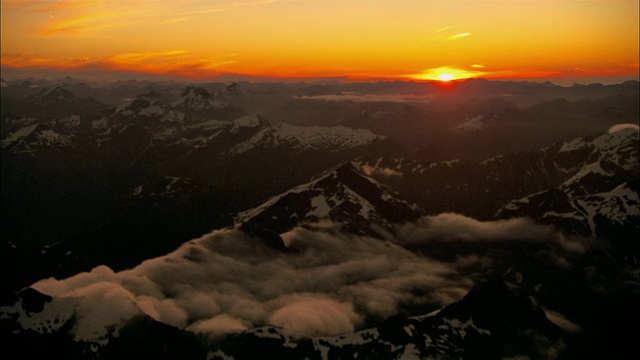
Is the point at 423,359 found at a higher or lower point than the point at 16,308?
lower

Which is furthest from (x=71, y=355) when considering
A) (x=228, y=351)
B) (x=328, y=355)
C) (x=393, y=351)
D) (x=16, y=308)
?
(x=393, y=351)

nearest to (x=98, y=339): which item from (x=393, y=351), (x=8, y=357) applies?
(x=8, y=357)

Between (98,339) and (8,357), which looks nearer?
(8,357)

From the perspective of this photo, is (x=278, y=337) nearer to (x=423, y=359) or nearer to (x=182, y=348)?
(x=182, y=348)

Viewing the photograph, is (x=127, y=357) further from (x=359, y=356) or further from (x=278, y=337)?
(x=359, y=356)

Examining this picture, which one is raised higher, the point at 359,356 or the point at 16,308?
the point at 16,308

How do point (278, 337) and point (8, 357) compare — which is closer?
point (8, 357)

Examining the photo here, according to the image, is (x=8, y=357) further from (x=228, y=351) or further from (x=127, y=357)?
(x=228, y=351)

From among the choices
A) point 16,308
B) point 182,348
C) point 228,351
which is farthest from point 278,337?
point 16,308
